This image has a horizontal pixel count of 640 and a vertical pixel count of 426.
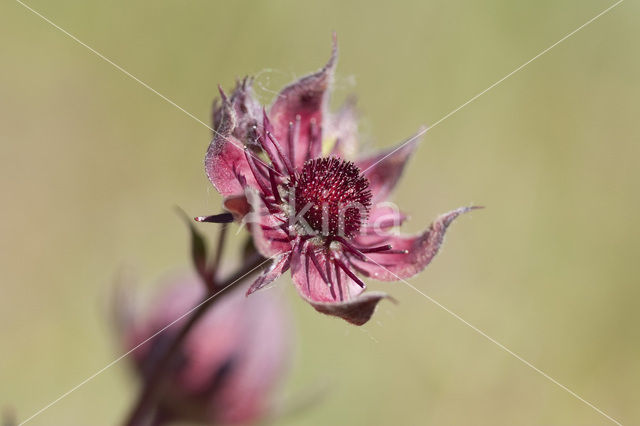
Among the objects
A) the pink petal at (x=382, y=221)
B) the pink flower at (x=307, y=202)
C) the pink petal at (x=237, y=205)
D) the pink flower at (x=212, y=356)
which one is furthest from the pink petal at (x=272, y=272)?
the pink flower at (x=212, y=356)

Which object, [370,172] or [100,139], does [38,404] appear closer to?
[100,139]

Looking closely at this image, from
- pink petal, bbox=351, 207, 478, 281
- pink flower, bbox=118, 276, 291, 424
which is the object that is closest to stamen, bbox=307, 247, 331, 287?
pink petal, bbox=351, 207, 478, 281

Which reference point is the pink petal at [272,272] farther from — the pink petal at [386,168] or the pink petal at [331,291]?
the pink petal at [386,168]

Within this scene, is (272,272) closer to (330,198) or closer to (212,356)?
(330,198)

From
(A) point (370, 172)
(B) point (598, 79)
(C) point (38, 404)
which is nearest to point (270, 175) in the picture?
(A) point (370, 172)

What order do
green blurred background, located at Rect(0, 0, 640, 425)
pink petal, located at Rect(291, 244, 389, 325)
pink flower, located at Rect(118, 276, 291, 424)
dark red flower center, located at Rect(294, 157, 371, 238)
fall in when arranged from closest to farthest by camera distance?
pink petal, located at Rect(291, 244, 389, 325) → dark red flower center, located at Rect(294, 157, 371, 238) → pink flower, located at Rect(118, 276, 291, 424) → green blurred background, located at Rect(0, 0, 640, 425)

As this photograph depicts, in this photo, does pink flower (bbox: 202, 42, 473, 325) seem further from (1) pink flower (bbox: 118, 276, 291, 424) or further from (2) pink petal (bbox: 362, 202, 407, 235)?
(1) pink flower (bbox: 118, 276, 291, 424)
